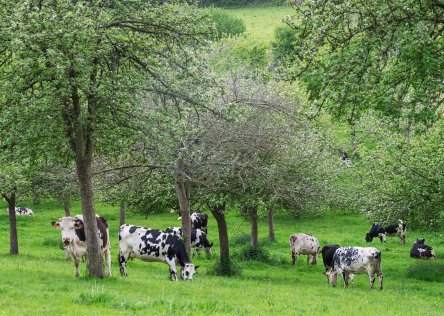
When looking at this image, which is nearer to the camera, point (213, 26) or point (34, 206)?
point (213, 26)

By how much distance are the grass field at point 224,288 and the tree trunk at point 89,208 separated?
752 millimetres

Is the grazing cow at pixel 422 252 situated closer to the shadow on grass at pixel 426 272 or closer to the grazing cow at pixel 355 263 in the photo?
the shadow on grass at pixel 426 272

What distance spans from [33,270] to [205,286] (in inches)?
238

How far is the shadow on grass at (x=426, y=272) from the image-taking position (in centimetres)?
3256

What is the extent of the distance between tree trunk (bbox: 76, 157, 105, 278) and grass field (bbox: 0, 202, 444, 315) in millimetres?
752

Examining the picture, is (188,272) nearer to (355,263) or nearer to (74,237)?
(74,237)

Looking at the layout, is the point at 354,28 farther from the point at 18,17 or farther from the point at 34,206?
the point at 34,206

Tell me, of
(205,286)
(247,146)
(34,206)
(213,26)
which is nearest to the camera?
(213,26)

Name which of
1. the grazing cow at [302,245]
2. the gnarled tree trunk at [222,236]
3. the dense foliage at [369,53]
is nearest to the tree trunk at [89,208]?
the dense foliage at [369,53]

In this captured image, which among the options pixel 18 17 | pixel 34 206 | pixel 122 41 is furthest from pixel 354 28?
pixel 34 206

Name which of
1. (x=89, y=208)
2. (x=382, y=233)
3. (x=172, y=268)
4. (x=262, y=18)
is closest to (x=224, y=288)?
(x=172, y=268)

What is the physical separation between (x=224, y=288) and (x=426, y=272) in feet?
49.8

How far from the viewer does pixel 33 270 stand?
2316 centimetres

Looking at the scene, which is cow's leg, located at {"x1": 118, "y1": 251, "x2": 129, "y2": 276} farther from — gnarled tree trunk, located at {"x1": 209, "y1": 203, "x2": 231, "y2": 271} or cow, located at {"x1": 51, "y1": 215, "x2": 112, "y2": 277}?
gnarled tree trunk, located at {"x1": 209, "y1": 203, "x2": 231, "y2": 271}
